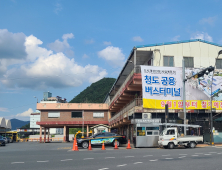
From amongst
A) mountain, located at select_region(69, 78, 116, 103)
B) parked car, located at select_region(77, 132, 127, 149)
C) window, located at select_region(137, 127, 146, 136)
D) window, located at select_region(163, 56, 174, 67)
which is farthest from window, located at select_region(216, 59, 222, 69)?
mountain, located at select_region(69, 78, 116, 103)

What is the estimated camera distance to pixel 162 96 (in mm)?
29516

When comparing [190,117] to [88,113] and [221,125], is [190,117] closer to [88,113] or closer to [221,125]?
[221,125]

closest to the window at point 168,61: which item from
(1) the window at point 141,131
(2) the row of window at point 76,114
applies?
(1) the window at point 141,131

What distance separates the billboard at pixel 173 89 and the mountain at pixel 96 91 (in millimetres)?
102398

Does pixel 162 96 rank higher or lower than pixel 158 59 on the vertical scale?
lower

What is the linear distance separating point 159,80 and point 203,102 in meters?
5.81

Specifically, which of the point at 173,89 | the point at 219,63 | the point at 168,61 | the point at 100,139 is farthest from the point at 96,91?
the point at 100,139

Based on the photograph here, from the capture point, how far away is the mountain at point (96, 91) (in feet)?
445

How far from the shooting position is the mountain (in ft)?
445

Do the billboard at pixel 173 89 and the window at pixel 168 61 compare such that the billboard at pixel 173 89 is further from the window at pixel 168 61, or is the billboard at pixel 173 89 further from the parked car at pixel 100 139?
the parked car at pixel 100 139

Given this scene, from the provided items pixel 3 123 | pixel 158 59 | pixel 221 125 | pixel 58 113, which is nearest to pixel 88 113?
pixel 58 113

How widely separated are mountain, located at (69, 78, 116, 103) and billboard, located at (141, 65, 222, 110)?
10240 cm

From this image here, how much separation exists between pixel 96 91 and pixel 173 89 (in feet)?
373

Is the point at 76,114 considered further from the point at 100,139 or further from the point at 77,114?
the point at 100,139
